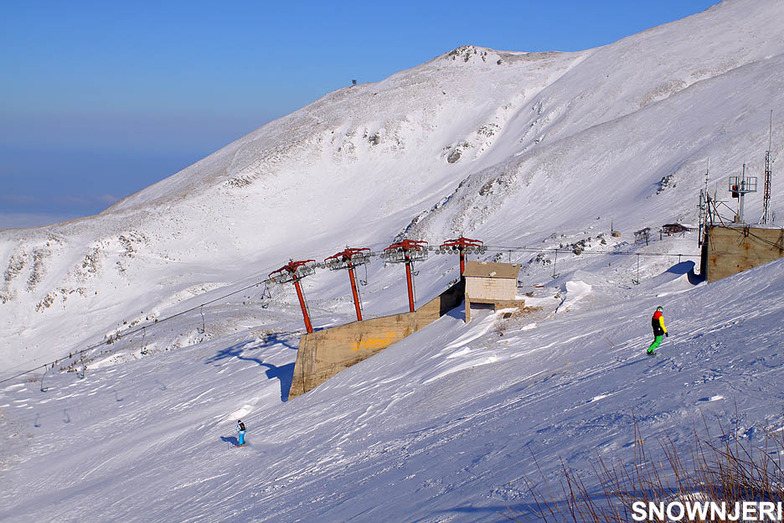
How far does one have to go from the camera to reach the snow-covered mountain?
15.3 metres

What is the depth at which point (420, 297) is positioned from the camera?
46.1 metres

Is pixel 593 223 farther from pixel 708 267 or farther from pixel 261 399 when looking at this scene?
pixel 261 399

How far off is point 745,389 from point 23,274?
72.8 meters

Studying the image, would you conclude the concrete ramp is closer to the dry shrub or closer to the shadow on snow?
the shadow on snow

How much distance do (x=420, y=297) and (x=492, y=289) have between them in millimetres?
18530

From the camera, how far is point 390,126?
93.3 meters

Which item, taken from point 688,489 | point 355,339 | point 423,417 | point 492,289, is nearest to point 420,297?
point 355,339

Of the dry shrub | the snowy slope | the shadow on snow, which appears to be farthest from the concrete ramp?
the dry shrub

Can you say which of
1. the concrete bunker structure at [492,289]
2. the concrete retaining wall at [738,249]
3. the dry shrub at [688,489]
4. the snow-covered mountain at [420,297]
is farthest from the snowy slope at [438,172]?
the dry shrub at [688,489]

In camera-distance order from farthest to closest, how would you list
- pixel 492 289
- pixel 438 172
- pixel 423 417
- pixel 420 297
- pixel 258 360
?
1. pixel 438 172
2. pixel 420 297
3. pixel 258 360
4. pixel 492 289
5. pixel 423 417

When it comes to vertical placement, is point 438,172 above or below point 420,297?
above

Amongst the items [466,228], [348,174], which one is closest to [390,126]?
[348,174]

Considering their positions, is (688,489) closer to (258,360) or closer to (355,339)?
(355,339)

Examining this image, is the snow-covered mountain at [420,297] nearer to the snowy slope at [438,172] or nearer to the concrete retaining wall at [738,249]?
the snowy slope at [438,172]
